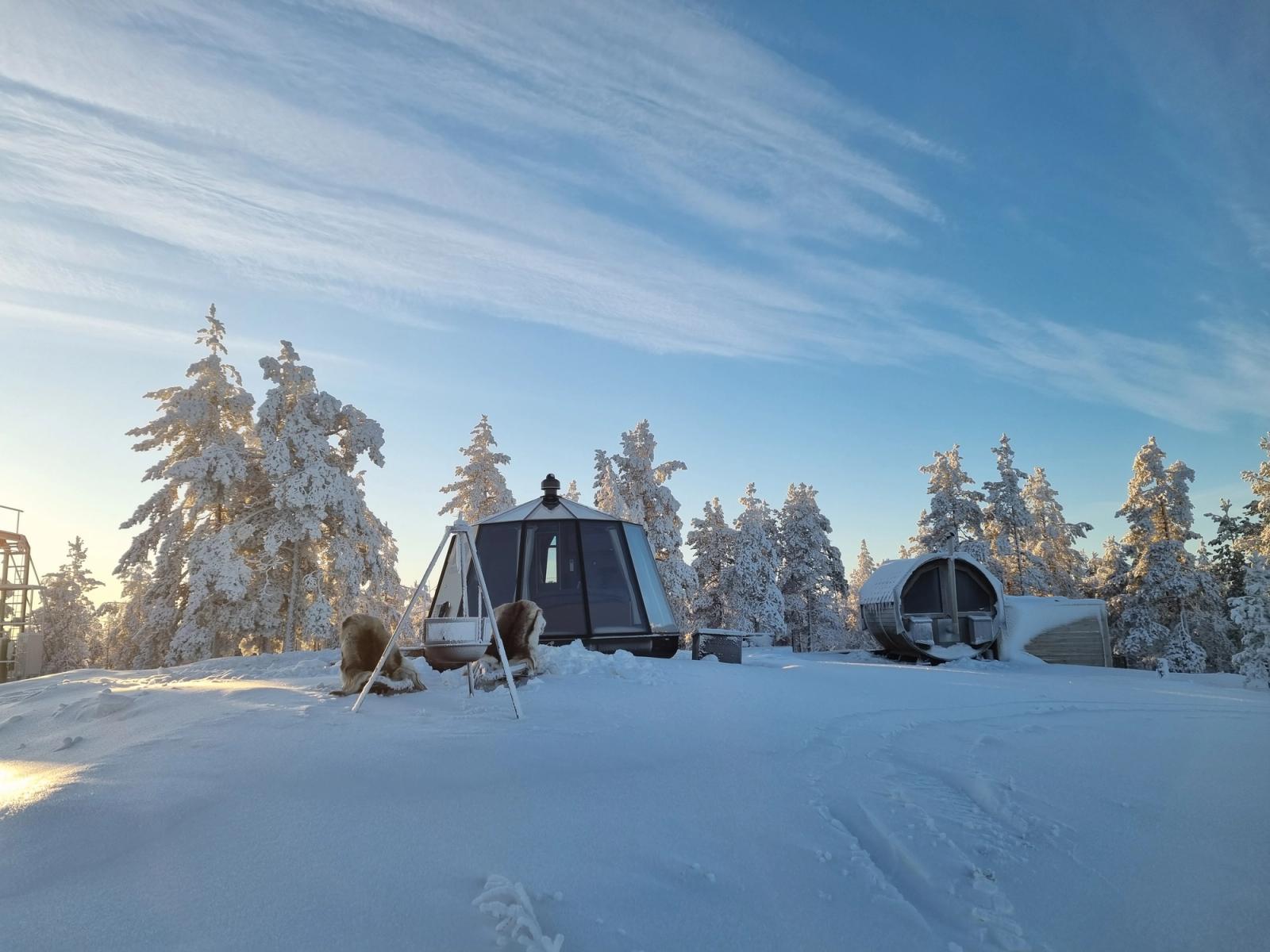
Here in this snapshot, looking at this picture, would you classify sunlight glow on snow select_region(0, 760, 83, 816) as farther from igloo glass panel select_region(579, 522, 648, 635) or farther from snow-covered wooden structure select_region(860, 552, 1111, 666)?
snow-covered wooden structure select_region(860, 552, 1111, 666)

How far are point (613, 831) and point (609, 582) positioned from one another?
348 inches

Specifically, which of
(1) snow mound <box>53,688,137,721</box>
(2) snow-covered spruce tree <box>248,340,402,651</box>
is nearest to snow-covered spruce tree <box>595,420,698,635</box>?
(2) snow-covered spruce tree <box>248,340,402,651</box>

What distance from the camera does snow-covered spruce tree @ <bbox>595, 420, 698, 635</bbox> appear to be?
Result: 26.4m

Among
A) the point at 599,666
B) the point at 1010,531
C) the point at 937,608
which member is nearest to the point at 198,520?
the point at 599,666

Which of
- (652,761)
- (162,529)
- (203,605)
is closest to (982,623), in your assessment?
(652,761)

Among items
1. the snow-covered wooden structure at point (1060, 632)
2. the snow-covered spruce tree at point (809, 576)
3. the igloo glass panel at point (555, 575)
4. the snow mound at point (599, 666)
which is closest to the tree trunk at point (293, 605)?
the igloo glass panel at point (555, 575)

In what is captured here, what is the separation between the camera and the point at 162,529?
1953cm

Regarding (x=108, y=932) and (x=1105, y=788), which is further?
(x=1105, y=788)

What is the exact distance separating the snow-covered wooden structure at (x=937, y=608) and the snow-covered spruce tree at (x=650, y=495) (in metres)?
9.31

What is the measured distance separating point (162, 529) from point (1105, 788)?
2187 centimetres

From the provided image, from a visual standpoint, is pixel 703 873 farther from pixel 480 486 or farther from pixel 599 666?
pixel 480 486

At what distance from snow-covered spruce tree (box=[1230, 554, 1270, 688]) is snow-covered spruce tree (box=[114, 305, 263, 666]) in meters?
21.9

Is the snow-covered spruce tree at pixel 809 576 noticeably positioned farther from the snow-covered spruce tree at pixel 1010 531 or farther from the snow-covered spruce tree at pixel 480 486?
the snow-covered spruce tree at pixel 480 486

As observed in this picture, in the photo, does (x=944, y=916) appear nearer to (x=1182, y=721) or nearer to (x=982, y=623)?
(x=1182, y=721)
